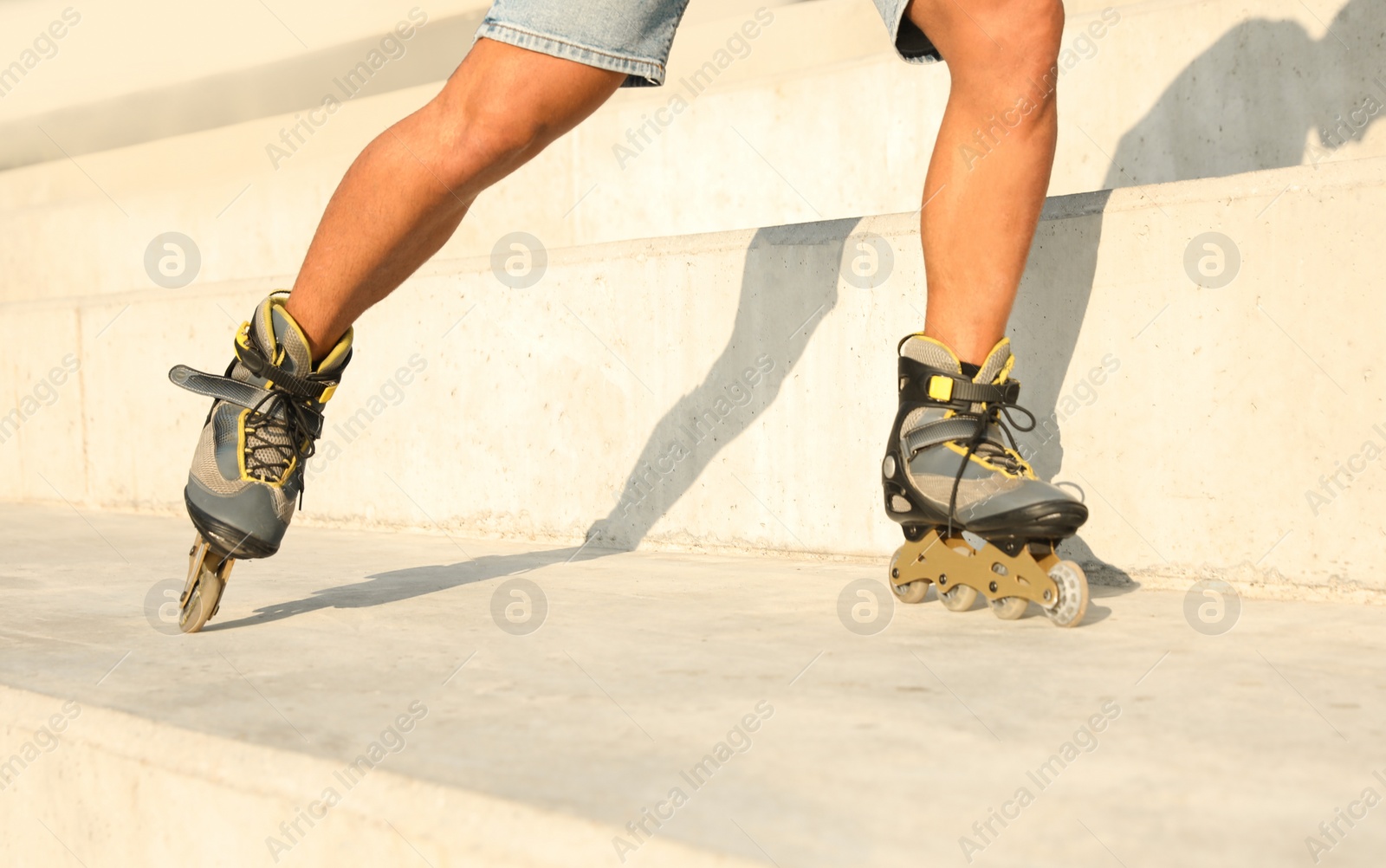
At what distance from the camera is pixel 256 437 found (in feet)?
6.15

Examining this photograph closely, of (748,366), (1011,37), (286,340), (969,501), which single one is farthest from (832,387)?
(286,340)

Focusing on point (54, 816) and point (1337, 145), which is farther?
point (1337, 145)

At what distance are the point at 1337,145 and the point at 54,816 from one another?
9.71 feet

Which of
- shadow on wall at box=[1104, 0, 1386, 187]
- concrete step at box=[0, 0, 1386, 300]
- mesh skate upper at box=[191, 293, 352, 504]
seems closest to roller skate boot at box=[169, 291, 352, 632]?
mesh skate upper at box=[191, 293, 352, 504]

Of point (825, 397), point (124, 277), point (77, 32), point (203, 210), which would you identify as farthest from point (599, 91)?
point (77, 32)

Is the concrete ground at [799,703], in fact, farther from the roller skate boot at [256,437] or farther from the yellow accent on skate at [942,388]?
the yellow accent on skate at [942,388]

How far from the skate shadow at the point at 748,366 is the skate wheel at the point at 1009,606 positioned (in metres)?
0.93

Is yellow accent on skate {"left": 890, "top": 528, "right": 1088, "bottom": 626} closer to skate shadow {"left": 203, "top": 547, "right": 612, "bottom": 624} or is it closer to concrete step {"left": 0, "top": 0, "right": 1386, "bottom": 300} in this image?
skate shadow {"left": 203, "top": 547, "right": 612, "bottom": 624}

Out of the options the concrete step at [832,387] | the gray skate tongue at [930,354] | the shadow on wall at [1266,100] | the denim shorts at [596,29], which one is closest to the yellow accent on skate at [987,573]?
the gray skate tongue at [930,354]

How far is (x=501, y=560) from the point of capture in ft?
9.30

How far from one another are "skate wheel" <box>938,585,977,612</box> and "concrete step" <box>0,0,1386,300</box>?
1.20 metres

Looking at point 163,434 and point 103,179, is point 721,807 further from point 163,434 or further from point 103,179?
point 103,179

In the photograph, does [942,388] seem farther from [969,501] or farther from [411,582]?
[411,582]

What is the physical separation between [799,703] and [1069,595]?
1.90 feet
